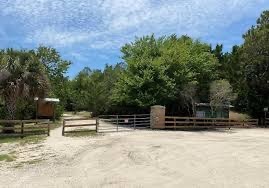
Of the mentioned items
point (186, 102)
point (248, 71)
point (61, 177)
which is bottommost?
point (61, 177)

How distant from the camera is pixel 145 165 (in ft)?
49.5

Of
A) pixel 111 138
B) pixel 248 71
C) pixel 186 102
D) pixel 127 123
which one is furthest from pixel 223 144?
pixel 248 71

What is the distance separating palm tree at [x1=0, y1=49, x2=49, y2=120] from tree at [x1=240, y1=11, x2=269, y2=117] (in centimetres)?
2375

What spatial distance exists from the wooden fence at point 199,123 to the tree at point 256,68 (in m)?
6.01

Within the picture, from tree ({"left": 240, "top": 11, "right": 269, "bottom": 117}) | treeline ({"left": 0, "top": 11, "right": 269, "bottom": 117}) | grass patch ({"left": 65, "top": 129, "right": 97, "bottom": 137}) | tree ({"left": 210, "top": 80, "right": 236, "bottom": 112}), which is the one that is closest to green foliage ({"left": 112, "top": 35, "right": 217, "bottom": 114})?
treeline ({"left": 0, "top": 11, "right": 269, "bottom": 117})

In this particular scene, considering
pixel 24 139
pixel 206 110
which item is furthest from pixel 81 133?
pixel 206 110

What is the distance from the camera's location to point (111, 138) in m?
23.6

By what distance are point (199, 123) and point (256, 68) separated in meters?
12.5

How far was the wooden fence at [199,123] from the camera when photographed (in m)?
31.1

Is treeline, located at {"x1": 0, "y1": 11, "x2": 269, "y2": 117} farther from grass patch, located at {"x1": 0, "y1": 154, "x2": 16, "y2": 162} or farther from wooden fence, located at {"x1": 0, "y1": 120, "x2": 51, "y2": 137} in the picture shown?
grass patch, located at {"x1": 0, "y1": 154, "x2": 16, "y2": 162}

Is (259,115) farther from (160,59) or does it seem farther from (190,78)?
(160,59)

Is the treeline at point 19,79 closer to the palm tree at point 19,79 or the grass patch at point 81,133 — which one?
the palm tree at point 19,79

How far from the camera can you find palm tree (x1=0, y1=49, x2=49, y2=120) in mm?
25078

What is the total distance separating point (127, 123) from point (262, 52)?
17641mm
